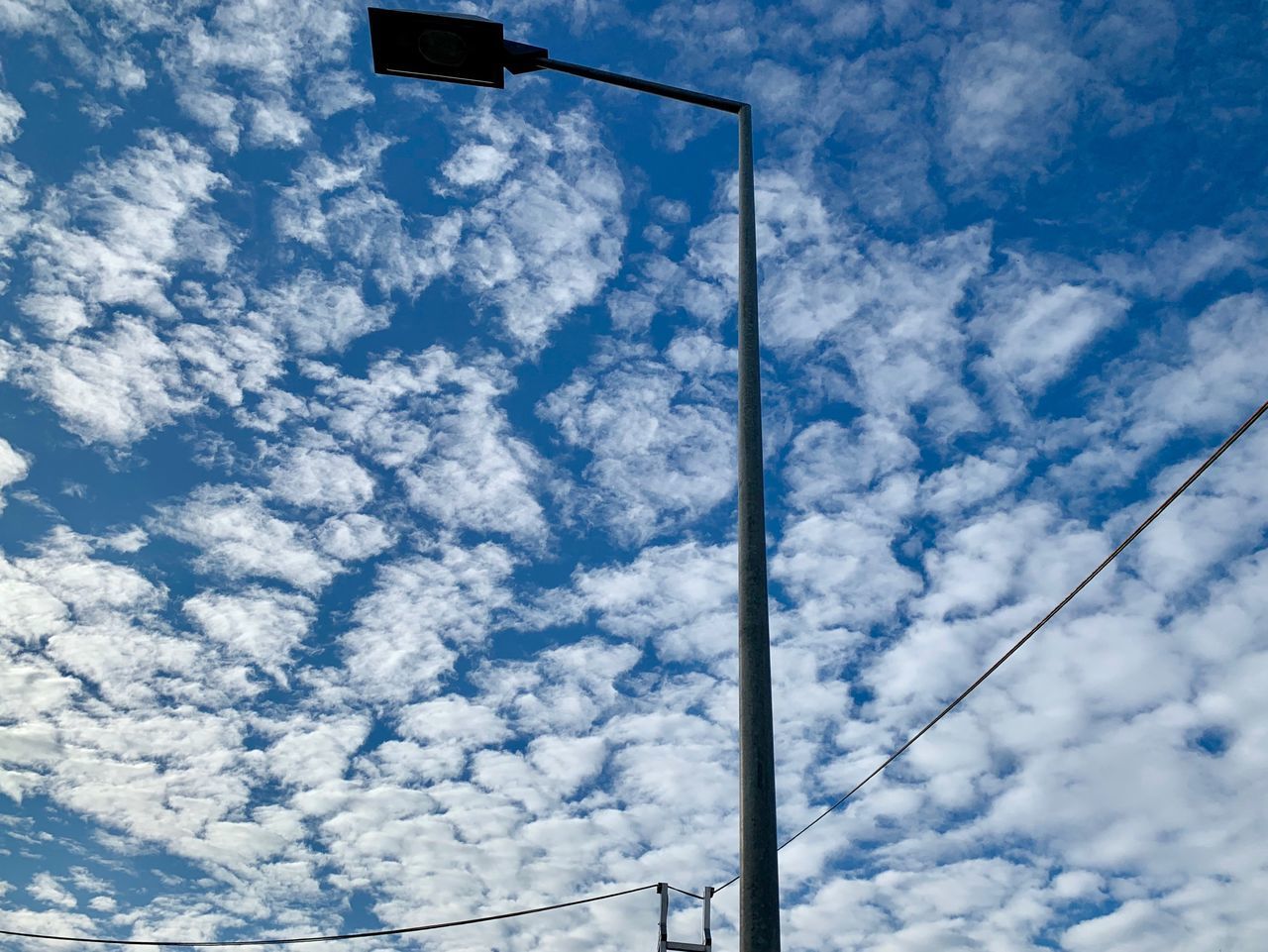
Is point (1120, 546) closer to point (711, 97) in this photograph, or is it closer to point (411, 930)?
point (711, 97)

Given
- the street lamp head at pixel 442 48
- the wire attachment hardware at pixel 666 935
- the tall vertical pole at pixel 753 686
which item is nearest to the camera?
the tall vertical pole at pixel 753 686

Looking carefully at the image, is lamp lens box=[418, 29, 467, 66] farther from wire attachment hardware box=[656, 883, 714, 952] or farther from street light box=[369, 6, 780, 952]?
wire attachment hardware box=[656, 883, 714, 952]

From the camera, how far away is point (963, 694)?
1031cm

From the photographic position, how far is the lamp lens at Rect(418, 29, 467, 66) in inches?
262

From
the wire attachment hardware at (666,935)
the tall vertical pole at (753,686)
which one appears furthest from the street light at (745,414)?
the wire attachment hardware at (666,935)

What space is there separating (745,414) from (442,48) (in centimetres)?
332

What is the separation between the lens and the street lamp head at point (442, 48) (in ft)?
21.5

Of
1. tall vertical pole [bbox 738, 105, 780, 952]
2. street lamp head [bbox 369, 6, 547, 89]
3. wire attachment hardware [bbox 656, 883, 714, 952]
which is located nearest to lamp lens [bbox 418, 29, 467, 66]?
street lamp head [bbox 369, 6, 547, 89]

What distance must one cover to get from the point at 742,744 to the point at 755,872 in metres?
0.54

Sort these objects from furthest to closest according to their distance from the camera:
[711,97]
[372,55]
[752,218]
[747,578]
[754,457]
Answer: [711,97] → [372,55] → [752,218] → [754,457] → [747,578]

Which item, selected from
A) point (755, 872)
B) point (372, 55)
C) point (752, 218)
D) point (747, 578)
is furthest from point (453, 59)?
point (755, 872)

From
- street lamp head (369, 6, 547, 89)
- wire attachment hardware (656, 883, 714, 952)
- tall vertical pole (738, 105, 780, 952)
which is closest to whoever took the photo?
tall vertical pole (738, 105, 780, 952)

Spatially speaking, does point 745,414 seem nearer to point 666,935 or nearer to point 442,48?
point 442,48

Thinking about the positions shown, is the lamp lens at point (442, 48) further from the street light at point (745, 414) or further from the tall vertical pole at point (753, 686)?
the tall vertical pole at point (753, 686)
